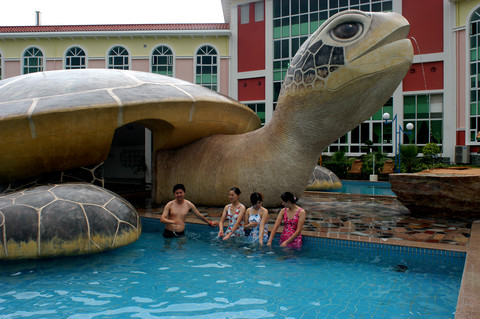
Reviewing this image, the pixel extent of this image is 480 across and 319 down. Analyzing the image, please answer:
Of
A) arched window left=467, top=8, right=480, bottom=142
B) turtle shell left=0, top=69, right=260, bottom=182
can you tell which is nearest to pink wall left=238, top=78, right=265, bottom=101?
arched window left=467, top=8, right=480, bottom=142

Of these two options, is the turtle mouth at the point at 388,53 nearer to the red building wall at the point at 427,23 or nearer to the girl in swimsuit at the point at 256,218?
the girl in swimsuit at the point at 256,218

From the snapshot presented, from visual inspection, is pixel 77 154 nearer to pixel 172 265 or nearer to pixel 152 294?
pixel 172 265

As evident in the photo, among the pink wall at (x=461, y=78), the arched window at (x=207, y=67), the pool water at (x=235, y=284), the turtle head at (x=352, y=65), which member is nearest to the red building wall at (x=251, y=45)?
the arched window at (x=207, y=67)

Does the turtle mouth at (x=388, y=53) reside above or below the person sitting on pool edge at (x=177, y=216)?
above

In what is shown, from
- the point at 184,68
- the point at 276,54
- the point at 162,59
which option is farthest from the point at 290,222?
the point at 162,59

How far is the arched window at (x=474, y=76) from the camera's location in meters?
17.5

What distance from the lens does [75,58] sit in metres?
24.1

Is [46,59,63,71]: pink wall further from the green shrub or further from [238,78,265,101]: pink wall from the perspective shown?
the green shrub

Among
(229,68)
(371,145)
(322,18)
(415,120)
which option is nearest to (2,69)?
(229,68)

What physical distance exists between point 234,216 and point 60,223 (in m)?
2.02

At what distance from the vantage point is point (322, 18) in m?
21.0

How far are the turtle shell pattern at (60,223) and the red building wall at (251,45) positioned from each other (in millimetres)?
19114

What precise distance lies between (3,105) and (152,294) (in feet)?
11.5

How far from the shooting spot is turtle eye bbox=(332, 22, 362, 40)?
16.5ft
